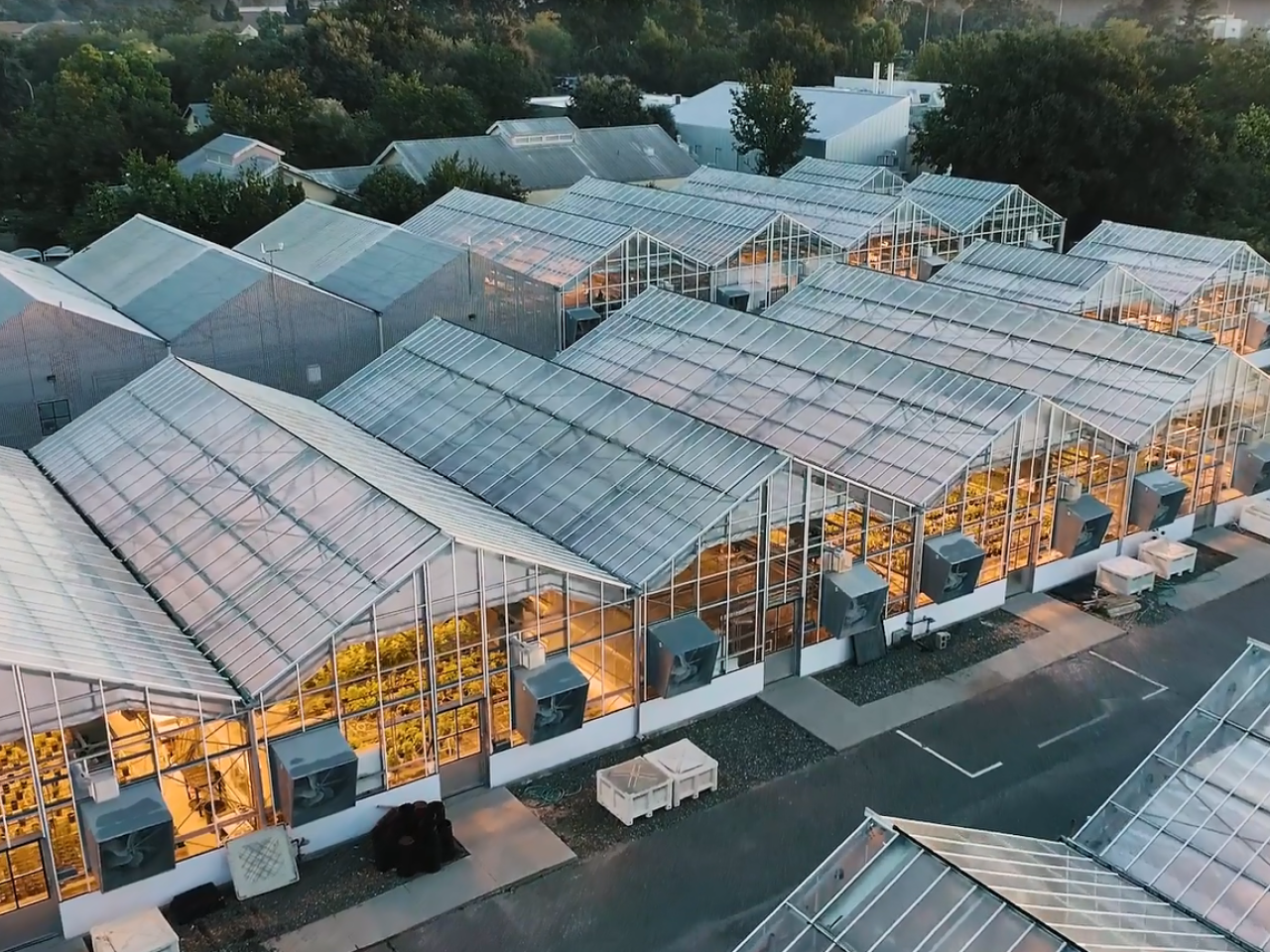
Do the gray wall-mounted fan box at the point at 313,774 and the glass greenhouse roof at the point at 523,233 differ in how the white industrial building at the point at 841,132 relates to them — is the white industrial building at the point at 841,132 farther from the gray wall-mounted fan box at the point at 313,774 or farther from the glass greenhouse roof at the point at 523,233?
the gray wall-mounted fan box at the point at 313,774

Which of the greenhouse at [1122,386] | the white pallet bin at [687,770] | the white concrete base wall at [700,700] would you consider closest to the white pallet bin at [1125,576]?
the greenhouse at [1122,386]

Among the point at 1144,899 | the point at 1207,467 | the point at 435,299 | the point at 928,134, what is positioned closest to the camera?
the point at 1144,899

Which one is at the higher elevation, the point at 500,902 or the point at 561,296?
the point at 561,296

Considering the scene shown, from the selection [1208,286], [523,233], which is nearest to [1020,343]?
[1208,286]

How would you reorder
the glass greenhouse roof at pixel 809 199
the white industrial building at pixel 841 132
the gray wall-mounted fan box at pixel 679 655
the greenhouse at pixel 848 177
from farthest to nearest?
the white industrial building at pixel 841 132, the greenhouse at pixel 848 177, the glass greenhouse roof at pixel 809 199, the gray wall-mounted fan box at pixel 679 655

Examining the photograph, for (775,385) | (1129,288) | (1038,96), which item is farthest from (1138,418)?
(1038,96)

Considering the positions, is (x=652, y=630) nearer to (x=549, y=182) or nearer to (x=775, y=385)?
(x=775, y=385)

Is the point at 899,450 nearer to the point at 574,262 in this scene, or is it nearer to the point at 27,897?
the point at 574,262
